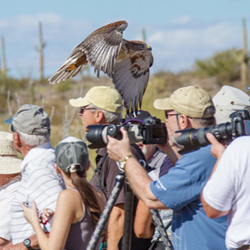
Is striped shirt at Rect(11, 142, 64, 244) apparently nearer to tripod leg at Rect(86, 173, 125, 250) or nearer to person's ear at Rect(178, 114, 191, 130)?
tripod leg at Rect(86, 173, 125, 250)

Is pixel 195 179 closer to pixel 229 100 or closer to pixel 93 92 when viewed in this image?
pixel 229 100

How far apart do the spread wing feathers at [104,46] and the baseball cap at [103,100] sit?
0.36 m

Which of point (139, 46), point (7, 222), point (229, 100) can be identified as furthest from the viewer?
point (139, 46)

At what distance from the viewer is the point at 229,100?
3705 mm

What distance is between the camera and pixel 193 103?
2807mm

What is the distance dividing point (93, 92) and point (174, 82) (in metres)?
26.6

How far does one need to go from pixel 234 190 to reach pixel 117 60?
300 centimetres

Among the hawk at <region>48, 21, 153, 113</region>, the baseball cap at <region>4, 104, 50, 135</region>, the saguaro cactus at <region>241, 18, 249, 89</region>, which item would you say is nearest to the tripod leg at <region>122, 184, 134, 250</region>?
the baseball cap at <region>4, 104, 50, 135</region>

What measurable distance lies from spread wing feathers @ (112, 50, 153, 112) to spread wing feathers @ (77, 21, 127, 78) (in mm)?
235

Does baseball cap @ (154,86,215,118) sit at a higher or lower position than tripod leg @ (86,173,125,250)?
higher

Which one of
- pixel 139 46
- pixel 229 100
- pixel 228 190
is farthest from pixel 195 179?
pixel 139 46

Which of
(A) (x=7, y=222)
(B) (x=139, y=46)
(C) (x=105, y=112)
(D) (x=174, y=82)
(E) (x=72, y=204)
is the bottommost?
(D) (x=174, y=82)

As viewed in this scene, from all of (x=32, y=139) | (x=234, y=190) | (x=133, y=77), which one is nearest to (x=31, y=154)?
(x=32, y=139)

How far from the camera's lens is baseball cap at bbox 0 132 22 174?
3631 mm
